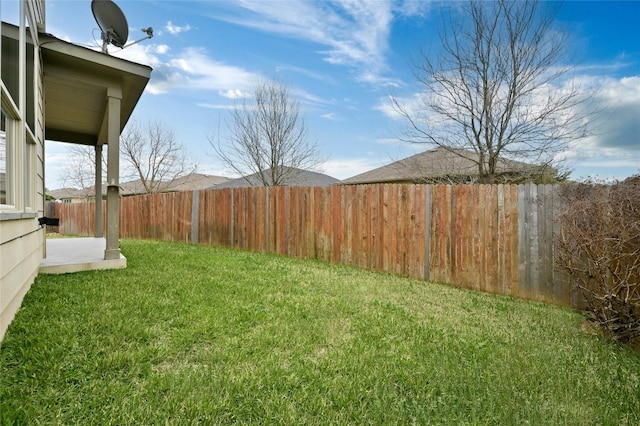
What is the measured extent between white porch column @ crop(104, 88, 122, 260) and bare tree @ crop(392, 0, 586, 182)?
273 inches

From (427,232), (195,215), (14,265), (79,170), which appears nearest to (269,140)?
(195,215)

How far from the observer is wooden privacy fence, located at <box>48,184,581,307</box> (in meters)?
4.86

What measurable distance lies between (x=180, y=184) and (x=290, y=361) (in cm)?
2689

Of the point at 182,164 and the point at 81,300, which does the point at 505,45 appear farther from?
the point at 182,164

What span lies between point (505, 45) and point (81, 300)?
9.44 meters

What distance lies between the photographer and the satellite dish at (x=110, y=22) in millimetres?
5363

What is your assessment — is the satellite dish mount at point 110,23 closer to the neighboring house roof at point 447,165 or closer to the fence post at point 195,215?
the fence post at point 195,215

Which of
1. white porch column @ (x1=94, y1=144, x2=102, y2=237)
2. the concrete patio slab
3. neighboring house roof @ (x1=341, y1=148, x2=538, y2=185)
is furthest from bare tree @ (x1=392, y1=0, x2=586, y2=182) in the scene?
white porch column @ (x1=94, y1=144, x2=102, y2=237)

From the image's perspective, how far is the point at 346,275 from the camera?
550 cm

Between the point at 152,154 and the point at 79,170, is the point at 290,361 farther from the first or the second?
the point at 79,170

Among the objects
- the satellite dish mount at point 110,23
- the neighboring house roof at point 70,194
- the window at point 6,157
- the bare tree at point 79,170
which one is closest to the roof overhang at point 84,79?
the satellite dish mount at point 110,23

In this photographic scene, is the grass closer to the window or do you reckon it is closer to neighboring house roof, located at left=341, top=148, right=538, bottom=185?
the window

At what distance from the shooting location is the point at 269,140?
13875mm

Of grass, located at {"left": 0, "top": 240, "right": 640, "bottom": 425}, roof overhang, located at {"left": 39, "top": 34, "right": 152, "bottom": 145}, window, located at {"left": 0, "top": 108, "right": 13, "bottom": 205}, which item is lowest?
grass, located at {"left": 0, "top": 240, "right": 640, "bottom": 425}
